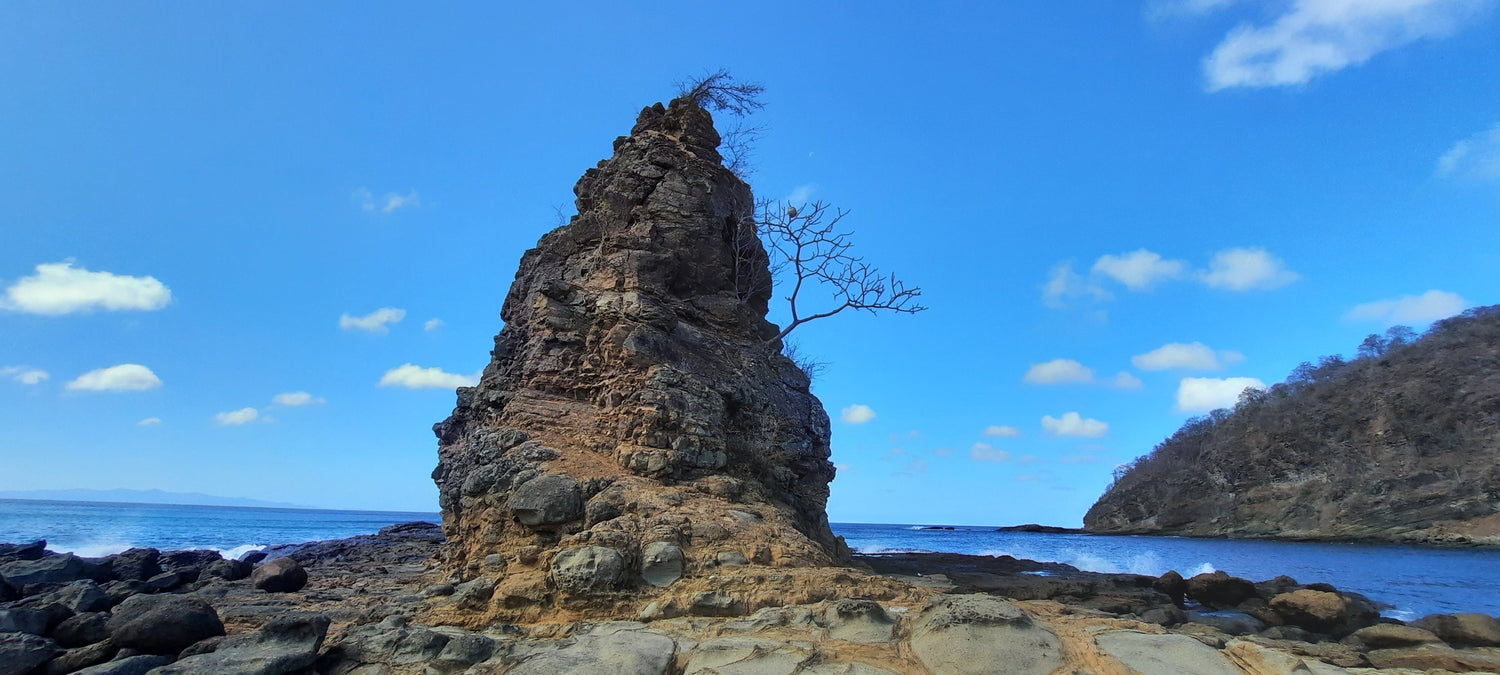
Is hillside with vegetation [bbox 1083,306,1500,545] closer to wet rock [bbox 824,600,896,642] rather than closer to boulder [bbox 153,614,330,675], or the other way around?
wet rock [bbox 824,600,896,642]

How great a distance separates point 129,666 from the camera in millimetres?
4914

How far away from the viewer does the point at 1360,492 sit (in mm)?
46969

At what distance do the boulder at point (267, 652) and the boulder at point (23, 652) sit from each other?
141 cm

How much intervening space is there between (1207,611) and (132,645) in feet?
49.3

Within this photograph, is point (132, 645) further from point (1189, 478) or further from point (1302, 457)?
point (1189, 478)

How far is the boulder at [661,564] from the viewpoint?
19.6 ft

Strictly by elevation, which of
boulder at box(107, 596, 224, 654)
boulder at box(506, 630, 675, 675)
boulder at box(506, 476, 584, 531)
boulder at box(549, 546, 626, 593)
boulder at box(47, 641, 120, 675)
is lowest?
boulder at box(47, 641, 120, 675)

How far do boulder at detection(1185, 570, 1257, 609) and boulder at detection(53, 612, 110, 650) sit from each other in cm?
1621

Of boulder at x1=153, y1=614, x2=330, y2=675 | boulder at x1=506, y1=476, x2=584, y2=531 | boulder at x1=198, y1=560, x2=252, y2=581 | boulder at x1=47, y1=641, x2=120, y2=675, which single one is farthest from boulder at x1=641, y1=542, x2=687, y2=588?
boulder at x1=198, y1=560, x2=252, y2=581

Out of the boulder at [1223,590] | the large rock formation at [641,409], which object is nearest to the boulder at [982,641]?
the large rock formation at [641,409]

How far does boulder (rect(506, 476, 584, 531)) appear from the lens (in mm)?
6891

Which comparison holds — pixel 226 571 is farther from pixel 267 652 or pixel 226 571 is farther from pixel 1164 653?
pixel 1164 653

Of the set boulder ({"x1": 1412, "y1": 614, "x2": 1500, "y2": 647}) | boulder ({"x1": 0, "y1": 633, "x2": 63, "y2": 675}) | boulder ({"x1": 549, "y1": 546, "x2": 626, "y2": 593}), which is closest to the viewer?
boulder ({"x1": 0, "y1": 633, "x2": 63, "y2": 675})

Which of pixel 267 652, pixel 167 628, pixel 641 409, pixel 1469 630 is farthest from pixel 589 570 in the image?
pixel 1469 630
